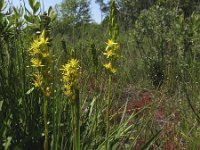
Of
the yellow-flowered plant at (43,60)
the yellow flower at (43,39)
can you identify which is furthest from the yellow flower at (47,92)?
the yellow flower at (43,39)

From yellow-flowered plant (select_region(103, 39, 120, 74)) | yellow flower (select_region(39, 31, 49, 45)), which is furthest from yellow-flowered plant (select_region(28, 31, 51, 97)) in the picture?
yellow-flowered plant (select_region(103, 39, 120, 74))

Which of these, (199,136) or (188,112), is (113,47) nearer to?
(199,136)

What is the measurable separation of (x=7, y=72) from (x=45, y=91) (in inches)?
41.5

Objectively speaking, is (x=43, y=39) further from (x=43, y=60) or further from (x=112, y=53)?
(x=112, y=53)

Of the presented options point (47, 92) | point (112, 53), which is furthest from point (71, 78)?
point (112, 53)

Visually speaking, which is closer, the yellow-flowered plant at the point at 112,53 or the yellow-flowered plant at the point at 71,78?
the yellow-flowered plant at the point at 71,78

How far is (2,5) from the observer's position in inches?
86.6

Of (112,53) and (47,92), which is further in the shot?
(112,53)

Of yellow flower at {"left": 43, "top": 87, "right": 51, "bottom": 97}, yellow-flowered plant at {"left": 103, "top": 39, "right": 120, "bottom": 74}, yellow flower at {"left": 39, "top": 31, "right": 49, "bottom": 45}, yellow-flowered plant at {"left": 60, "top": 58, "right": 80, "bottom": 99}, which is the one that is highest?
yellow flower at {"left": 39, "top": 31, "right": 49, "bottom": 45}

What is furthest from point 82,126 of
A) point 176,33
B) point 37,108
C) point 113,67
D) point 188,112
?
point 176,33

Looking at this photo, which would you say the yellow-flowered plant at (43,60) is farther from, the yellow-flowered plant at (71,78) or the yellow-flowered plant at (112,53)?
the yellow-flowered plant at (112,53)

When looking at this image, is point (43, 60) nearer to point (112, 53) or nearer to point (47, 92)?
point (47, 92)

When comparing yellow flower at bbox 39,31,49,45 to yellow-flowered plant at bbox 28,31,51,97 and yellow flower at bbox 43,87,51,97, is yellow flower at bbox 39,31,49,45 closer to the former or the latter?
yellow-flowered plant at bbox 28,31,51,97

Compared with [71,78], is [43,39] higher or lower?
higher
